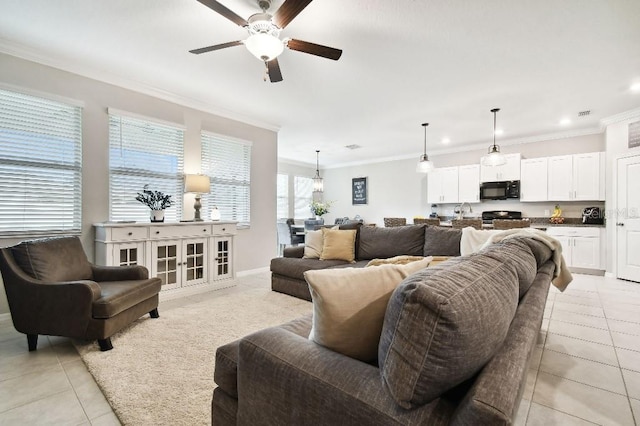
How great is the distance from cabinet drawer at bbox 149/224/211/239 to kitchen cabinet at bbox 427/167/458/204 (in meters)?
5.16

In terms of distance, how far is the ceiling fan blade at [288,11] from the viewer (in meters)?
1.91

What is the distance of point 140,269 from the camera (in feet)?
9.17

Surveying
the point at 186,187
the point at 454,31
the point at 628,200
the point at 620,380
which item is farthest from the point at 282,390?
the point at 628,200

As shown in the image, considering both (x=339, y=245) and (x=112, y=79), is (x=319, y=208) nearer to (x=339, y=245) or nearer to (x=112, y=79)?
(x=339, y=245)

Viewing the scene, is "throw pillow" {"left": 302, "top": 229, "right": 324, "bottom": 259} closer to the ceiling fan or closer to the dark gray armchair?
the dark gray armchair

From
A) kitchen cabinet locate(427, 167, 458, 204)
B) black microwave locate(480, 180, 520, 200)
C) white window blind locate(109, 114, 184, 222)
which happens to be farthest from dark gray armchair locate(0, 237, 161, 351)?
black microwave locate(480, 180, 520, 200)

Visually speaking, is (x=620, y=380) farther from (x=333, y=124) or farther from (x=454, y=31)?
(x=333, y=124)

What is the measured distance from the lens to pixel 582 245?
511cm

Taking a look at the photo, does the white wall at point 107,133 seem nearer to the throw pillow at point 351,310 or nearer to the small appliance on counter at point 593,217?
the throw pillow at point 351,310

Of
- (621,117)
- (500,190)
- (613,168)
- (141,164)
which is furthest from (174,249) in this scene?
(621,117)

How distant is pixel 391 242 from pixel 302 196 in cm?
542

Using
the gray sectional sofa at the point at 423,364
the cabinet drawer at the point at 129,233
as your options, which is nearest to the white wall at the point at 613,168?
the gray sectional sofa at the point at 423,364

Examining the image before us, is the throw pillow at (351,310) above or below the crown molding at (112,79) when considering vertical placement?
below

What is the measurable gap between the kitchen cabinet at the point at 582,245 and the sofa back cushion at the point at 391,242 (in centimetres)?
305
